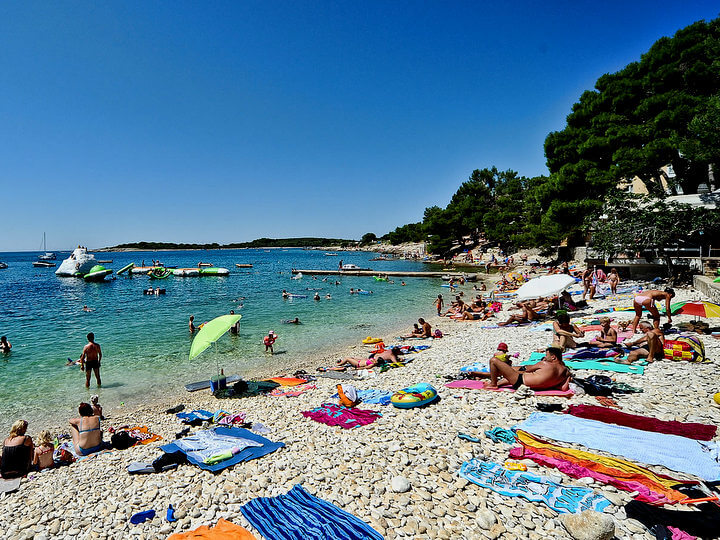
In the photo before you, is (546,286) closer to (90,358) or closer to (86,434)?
(86,434)

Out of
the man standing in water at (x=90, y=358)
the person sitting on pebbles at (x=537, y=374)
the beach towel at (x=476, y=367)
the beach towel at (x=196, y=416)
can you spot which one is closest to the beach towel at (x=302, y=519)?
the beach towel at (x=196, y=416)

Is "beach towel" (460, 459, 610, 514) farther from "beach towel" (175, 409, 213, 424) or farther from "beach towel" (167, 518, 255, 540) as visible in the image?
"beach towel" (175, 409, 213, 424)

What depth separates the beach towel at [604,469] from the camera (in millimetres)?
4230

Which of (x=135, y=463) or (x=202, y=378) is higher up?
(x=135, y=463)

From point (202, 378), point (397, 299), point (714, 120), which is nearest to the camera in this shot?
point (202, 378)

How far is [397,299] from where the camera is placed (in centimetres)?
3080

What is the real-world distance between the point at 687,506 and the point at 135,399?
40.8 ft

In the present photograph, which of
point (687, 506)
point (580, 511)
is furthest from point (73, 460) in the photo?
point (687, 506)

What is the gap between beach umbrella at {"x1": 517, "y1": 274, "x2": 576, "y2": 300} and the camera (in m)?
14.3

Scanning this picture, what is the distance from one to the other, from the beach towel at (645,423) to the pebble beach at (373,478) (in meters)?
0.35

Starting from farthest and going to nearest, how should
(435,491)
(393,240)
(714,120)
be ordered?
1. (393,240)
2. (714,120)
3. (435,491)

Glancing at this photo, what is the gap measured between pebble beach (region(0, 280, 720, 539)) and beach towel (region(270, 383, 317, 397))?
1164 millimetres

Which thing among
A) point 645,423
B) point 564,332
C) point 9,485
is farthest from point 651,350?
point 9,485

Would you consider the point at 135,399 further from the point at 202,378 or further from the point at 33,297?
the point at 33,297
